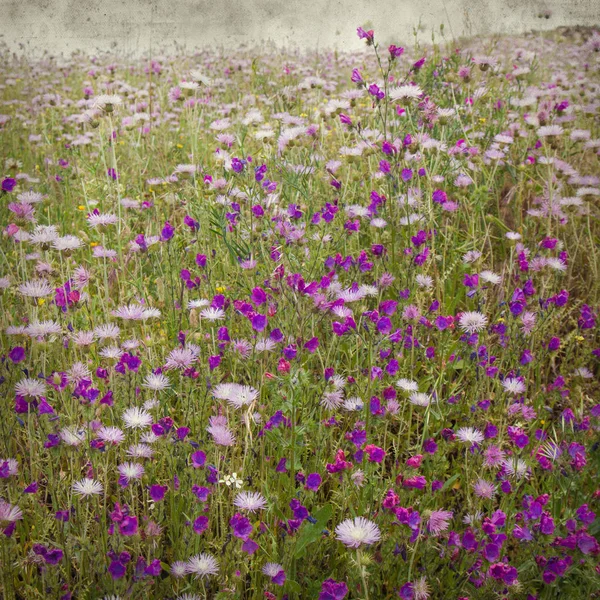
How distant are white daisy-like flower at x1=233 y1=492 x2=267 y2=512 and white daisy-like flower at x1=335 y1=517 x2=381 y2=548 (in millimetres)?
206

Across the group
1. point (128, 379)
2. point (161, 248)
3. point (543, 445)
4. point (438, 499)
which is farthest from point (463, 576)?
point (161, 248)

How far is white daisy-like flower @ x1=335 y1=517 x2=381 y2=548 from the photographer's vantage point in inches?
44.6

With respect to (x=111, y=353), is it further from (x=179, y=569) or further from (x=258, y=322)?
(x=179, y=569)

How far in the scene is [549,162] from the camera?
98.7 inches

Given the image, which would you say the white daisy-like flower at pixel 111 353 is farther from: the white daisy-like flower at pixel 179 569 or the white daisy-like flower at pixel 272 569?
the white daisy-like flower at pixel 272 569

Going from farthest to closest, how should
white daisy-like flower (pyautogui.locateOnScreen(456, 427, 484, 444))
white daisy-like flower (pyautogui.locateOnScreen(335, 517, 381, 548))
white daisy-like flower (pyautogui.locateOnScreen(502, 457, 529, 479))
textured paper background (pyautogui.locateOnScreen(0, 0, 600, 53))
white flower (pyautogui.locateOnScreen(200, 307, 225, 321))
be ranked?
textured paper background (pyautogui.locateOnScreen(0, 0, 600, 53)) → white flower (pyautogui.locateOnScreen(200, 307, 225, 321)) → white daisy-like flower (pyautogui.locateOnScreen(456, 427, 484, 444)) → white daisy-like flower (pyautogui.locateOnScreen(502, 457, 529, 479)) → white daisy-like flower (pyautogui.locateOnScreen(335, 517, 381, 548))

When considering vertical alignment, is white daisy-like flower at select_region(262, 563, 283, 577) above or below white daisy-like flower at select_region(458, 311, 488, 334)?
below

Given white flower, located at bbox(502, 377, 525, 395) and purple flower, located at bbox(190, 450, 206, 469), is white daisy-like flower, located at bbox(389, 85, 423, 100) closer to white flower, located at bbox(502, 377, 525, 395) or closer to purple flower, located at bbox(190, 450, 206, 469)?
white flower, located at bbox(502, 377, 525, 395)

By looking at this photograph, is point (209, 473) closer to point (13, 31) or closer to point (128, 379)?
point (128, 379)

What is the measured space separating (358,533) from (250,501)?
0.28m

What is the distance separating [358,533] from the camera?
115cm

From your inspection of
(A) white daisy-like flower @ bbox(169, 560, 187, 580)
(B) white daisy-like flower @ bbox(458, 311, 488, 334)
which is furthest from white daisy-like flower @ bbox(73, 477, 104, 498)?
(B) white daisy-like flower @ bbox(458, 311, 488, 334)

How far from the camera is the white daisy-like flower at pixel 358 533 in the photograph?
113 centimetres

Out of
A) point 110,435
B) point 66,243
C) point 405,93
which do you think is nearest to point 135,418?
point 110,435
